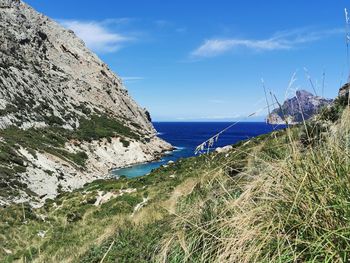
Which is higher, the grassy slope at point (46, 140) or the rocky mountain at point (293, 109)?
the rocky mountain at point (293, 109)

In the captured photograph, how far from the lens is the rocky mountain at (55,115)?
5700cm

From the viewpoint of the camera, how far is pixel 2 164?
5247 cm

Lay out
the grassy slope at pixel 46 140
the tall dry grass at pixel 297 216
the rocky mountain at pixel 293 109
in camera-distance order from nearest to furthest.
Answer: the tall dry grass at pixel 297 216, the rocky mountain at pixel 293 109, the grassy slope at pixel 46 140

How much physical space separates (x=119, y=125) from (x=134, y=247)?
107625 millimetres

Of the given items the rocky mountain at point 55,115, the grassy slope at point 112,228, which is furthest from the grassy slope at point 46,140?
the grassy slope at point 112,228

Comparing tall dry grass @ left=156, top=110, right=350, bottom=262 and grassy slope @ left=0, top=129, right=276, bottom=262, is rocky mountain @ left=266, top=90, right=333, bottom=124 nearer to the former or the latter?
tall dry grass @ left=156, top=110, right=350, bottom=262

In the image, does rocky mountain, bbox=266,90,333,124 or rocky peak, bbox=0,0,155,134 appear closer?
rocky mountain, bbox=266,90,333,124

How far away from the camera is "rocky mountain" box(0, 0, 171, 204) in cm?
5700

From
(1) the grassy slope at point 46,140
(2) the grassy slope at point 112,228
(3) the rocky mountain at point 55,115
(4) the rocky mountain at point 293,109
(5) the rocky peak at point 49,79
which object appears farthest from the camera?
(5) the rocky peak at point 49,79

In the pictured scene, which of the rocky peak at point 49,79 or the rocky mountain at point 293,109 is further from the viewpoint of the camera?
the rocky peak at point 49,79

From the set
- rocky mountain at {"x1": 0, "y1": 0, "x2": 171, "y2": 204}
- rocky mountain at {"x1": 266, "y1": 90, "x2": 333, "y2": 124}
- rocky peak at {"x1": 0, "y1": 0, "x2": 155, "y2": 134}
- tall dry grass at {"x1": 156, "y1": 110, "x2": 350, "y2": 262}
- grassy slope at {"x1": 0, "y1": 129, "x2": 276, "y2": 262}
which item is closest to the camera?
tall dry grass at {"x1": 156, "y1": 110, "x2": 350, "y2": 262}

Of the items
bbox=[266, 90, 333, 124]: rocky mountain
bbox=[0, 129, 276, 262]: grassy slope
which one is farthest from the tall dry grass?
bbox=[0, 129, 276, 262]: grassy slope

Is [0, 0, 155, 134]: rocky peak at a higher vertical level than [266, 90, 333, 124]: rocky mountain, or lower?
higher

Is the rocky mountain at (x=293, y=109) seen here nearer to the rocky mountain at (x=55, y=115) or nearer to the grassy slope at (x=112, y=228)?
the grassy slope at (x=112, y=228)
